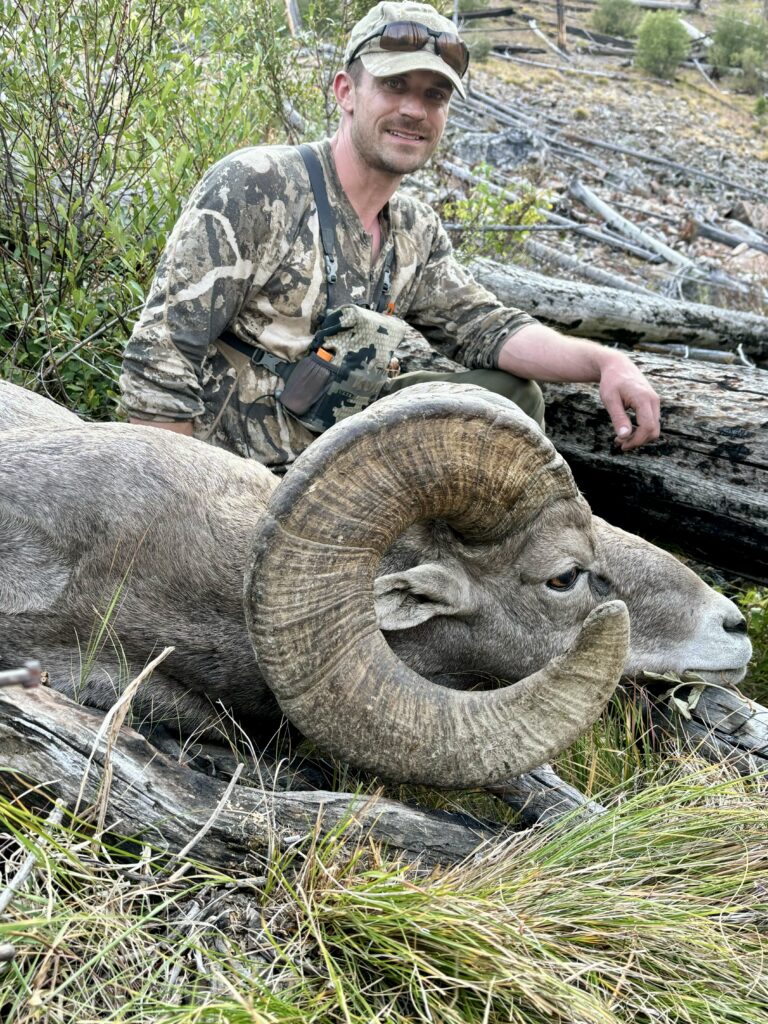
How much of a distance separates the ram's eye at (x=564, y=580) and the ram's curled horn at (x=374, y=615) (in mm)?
684

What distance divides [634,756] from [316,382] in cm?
262

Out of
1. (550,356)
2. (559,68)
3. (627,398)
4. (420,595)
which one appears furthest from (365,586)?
(559,68)

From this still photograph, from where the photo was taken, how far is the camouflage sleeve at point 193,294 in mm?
5395

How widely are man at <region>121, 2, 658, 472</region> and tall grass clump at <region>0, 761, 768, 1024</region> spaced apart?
9.25ft

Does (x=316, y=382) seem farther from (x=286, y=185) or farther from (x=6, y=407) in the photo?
(x=6, y=407)

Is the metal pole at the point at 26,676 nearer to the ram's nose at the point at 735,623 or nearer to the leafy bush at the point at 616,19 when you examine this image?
the ram's nose at the point at 735,623

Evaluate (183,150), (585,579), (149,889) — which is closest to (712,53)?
(183,150)

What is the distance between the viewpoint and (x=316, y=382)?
583 cm

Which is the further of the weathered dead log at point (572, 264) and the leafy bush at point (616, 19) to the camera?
the leafy bush at point (616, 19)

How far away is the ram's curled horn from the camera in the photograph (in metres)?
3.67

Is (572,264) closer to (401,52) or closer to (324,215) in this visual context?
(401,52)

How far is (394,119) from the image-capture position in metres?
5.82

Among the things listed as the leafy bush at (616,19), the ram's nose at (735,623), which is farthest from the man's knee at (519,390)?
the leafy bush at (616,19)

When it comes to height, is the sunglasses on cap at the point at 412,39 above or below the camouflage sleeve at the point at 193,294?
above
